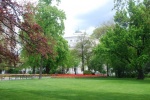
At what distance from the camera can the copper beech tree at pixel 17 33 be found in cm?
1051

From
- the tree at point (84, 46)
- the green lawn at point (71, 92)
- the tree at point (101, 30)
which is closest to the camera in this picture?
the green lawn at point (71, 92)

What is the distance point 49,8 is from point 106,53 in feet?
41.0

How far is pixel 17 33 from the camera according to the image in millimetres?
11039

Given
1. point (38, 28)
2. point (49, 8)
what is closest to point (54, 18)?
point (49, 8)

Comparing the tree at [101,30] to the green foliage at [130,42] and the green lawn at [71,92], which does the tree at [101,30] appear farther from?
the green lawn at [71,92]

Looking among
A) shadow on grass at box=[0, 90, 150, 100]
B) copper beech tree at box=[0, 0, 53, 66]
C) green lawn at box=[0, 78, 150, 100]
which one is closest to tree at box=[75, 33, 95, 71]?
green lawn at box=[0, 78, 150, 100]

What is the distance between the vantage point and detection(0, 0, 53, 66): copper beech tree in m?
10.5

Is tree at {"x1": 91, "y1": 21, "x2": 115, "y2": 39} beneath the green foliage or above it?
above

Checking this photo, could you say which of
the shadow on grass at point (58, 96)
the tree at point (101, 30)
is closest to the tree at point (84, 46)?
the tree at point (101, 30)

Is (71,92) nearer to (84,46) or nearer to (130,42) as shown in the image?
(130,42)

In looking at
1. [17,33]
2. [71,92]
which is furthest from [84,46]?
[17,33]

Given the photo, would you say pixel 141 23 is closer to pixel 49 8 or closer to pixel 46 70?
pixel 49 8

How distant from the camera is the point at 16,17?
10.7 meters

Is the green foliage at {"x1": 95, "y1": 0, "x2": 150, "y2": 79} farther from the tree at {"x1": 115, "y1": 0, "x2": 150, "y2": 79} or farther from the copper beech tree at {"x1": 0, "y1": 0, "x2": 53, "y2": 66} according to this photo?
the copper beech tree at {"x1": 0, "y1": 0, "x2": 53, "y2": 66}
